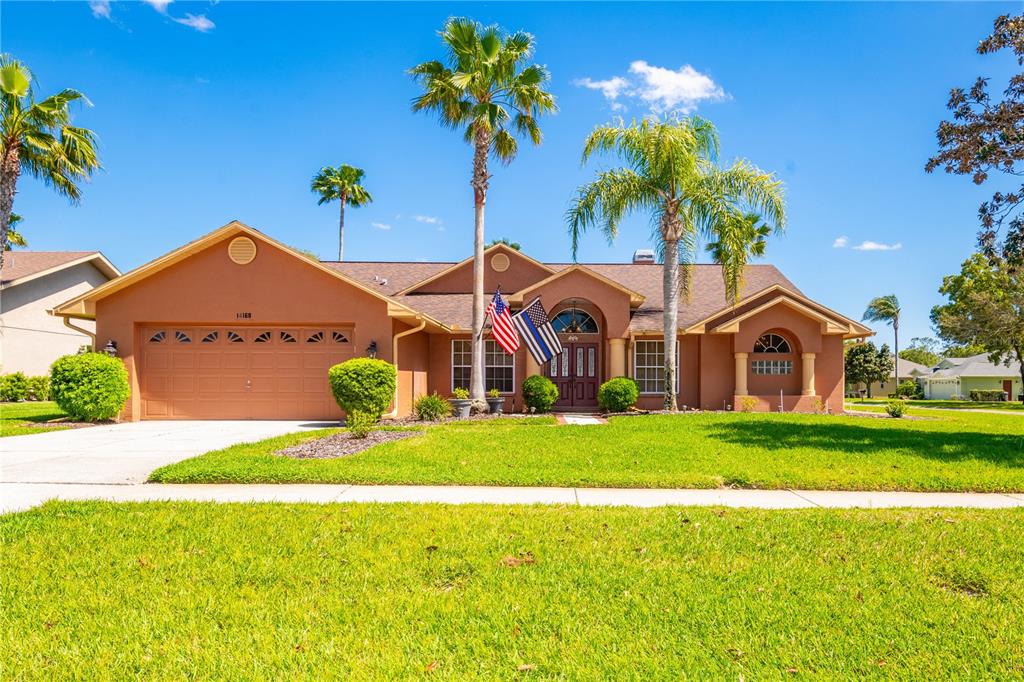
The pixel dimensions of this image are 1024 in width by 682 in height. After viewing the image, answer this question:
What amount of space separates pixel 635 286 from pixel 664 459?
1390 centimetres

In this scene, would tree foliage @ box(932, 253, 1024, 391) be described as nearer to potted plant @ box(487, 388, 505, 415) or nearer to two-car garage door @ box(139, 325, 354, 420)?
potted plant @ box(487, 388, 505, 415)

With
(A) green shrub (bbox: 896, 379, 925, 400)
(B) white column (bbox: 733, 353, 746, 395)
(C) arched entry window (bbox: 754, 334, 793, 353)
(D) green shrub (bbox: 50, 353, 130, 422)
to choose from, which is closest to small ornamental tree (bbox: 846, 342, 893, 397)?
(A) green shrub (bbox: 896, 379, 925, 400)

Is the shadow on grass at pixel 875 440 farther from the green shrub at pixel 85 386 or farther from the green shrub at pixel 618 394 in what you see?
the green shrub at pixel 85 386

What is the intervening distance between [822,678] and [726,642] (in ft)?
1.66

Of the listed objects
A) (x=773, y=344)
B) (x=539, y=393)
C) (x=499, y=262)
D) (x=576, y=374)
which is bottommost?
(x=539, y=393)

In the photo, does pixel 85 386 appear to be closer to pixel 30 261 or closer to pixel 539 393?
pixel 539 393

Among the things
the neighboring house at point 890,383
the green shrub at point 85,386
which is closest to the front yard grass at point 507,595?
the green shrub at point 85,386

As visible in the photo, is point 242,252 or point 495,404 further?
point 495,404

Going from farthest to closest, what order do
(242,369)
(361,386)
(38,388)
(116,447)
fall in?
1. (38,388)
2. (242,369)
3. (361,386)
4. (116,447)

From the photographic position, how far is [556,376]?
740 inches

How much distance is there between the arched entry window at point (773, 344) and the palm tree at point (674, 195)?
3.30 metres

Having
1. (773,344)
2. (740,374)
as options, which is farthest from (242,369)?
(773,344)

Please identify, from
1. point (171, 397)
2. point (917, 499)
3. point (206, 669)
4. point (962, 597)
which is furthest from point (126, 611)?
point (171, 397)

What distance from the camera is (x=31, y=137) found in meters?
16.5
